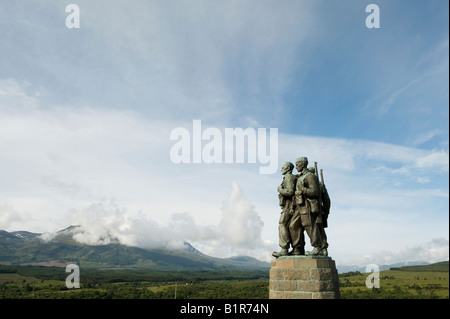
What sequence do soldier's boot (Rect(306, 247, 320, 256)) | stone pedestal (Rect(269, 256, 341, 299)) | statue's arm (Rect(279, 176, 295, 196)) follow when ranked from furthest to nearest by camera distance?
statue's arm (Rect(279, 176, 295, 196)) < soldier's boot (Rect(306, 247, 320, 256)) < stone pedestal (Rect(269, 256, 341, 299))

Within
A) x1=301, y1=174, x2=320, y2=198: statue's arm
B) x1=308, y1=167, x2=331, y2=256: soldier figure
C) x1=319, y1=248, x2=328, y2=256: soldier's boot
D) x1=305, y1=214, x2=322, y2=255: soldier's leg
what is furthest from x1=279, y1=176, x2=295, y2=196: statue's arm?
x1=319, y1=248, x2=328, y2=256: soldier's boot

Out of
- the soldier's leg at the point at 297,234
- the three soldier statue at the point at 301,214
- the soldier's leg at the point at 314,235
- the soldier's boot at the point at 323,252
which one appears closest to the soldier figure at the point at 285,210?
the three soldier statue at the point at 301,214

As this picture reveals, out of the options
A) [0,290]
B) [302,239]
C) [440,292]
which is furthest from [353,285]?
[0,290]

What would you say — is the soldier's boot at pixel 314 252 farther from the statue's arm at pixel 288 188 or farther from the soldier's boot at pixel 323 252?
the statue's arm at pixel 288 188

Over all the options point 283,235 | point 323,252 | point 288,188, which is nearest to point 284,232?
point 283,235

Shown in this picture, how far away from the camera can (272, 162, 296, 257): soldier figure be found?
11.3 m

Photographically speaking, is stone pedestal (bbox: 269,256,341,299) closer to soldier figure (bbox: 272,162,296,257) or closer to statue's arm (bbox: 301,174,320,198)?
soldier figure (bbox: 272,162,296,257)

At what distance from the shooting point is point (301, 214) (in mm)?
11180

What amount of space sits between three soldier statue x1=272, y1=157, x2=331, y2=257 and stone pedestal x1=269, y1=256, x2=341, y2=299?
437 millimetres

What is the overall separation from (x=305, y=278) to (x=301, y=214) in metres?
2.21

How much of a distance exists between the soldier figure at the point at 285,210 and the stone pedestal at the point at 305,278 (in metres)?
0.51

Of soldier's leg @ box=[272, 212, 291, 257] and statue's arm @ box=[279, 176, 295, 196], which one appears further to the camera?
statue's arm @ box=[279, 176, 295, 196]
